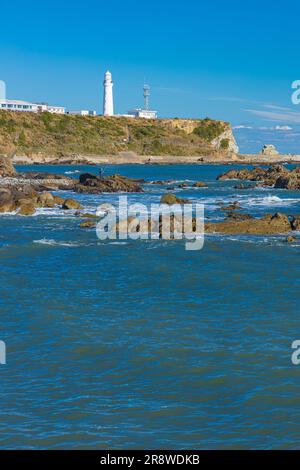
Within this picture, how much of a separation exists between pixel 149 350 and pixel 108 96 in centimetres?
15743

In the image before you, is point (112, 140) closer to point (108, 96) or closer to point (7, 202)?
point (108, 96)

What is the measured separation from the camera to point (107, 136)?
143m

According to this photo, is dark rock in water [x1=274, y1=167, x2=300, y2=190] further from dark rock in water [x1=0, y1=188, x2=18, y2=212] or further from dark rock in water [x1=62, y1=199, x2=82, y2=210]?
dark rock in water [x1=0, y1=188, x2=18, y2=212]

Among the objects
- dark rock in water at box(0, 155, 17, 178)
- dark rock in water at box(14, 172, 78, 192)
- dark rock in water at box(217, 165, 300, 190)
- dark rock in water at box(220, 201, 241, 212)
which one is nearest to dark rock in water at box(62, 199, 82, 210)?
dark rock in water at box(220, 201, 241, 212)

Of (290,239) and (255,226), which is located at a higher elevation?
(255,226)

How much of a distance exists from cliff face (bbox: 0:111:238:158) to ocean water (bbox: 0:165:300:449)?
343 feet

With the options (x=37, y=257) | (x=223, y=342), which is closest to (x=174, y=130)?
(x=37, y=257)

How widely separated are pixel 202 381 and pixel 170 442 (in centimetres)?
→ 235

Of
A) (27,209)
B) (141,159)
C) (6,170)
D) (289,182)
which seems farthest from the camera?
(141,159)

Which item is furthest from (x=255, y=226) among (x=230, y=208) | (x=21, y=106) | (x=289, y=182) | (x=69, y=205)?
(x=21, y=106)

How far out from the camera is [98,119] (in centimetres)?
15225

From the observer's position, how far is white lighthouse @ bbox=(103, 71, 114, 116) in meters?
165

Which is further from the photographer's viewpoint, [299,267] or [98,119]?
[98,119]
